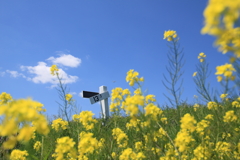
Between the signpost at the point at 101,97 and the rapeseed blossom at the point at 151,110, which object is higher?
the signpost at the point at 101,97

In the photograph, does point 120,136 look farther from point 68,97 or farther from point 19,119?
point 68,97

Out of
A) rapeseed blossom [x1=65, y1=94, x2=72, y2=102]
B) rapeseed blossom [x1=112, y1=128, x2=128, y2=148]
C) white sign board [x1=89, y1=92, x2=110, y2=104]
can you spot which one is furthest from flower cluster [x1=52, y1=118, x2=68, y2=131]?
white sign board [x1=89, y1=92, x2=110, y2=104]

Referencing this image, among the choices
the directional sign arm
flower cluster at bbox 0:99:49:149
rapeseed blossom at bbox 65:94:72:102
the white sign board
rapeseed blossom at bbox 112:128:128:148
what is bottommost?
flower cluster at bbox 0:99:49:149

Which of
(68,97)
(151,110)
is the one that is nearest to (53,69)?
(68,97)

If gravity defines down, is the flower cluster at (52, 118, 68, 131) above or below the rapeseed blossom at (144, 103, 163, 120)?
above

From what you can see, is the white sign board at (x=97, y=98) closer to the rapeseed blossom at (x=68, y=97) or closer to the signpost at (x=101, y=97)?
the signpost at (x=101, y=97)

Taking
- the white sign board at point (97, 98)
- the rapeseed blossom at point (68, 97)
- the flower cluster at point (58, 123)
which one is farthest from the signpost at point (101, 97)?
the flower cluster at point (58, 123)

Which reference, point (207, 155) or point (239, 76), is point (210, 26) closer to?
point (207, 155)

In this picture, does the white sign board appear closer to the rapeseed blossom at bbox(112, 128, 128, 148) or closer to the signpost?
the signpost

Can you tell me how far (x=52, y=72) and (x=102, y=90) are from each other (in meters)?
2.84

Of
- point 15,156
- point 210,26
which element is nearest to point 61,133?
point 15,156

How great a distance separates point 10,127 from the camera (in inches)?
37.2

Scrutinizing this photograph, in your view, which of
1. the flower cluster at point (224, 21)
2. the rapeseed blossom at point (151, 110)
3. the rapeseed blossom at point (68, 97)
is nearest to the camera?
the flower cluster at point (224, 21)

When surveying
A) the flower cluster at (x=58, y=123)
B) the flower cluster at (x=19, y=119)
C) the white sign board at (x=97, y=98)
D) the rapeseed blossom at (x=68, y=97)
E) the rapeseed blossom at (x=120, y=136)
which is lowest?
the flower cluster at (x=19, y=119)
